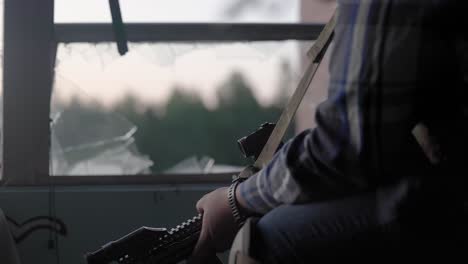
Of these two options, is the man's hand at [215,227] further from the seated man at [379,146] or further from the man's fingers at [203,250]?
the seated man at [379,146]

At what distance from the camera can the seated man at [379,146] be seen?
0.96 m

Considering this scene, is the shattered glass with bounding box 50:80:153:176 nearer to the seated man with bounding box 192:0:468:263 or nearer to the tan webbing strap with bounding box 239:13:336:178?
the tan webbing strap with bounding box 239:13:336:178

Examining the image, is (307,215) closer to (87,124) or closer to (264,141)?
(264,141)

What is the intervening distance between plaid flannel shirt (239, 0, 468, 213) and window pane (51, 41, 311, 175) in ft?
3.96

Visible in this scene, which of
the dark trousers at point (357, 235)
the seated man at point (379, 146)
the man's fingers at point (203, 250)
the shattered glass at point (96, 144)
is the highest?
the seated man at point (379, 146)

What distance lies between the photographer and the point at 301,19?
2.21 meters

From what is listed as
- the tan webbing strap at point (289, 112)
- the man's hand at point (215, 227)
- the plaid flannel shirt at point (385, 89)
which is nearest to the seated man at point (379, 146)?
the plaid flannel shirt at point (385, 89)

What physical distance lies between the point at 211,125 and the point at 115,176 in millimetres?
386

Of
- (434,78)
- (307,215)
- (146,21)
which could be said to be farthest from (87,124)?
(434,78)

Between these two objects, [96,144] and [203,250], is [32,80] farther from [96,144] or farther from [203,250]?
[203,250]

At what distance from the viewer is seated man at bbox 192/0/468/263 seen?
96 centimetres

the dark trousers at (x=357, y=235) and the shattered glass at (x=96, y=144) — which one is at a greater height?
the dark trousers at (x=357, y=235)

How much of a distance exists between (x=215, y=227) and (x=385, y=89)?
1.58 ft

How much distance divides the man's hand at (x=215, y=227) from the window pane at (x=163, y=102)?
0.88 metres
